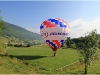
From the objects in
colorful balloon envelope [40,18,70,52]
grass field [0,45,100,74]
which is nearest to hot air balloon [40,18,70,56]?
colorful balloon envelope [40,18,70,52]

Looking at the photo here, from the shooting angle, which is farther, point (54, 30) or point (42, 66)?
point (54, 30)

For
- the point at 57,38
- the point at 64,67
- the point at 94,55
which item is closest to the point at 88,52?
the point at 94,55

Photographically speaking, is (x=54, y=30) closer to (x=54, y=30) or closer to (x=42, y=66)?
(x=54, y=30)

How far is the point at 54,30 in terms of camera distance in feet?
173

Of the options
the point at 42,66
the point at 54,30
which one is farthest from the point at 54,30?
the point at 42,66

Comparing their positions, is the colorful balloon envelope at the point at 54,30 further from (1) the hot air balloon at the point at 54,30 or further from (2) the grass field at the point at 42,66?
(2) the grass field at the point at 42,66

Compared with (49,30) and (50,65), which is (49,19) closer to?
(49,30)

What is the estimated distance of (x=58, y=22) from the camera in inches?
2093

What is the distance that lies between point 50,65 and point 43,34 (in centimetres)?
1423

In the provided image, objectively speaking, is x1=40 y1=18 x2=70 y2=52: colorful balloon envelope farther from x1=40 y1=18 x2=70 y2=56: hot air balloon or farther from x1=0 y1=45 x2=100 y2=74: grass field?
x1=0 y1=45 x2=100 y2=74: grass field

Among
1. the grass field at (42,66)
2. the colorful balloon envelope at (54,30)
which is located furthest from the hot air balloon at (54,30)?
the grass field at (42,66)

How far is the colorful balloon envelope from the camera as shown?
173ft

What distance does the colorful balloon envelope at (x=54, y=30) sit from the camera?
52750mm

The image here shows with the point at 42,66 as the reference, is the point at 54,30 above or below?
above
